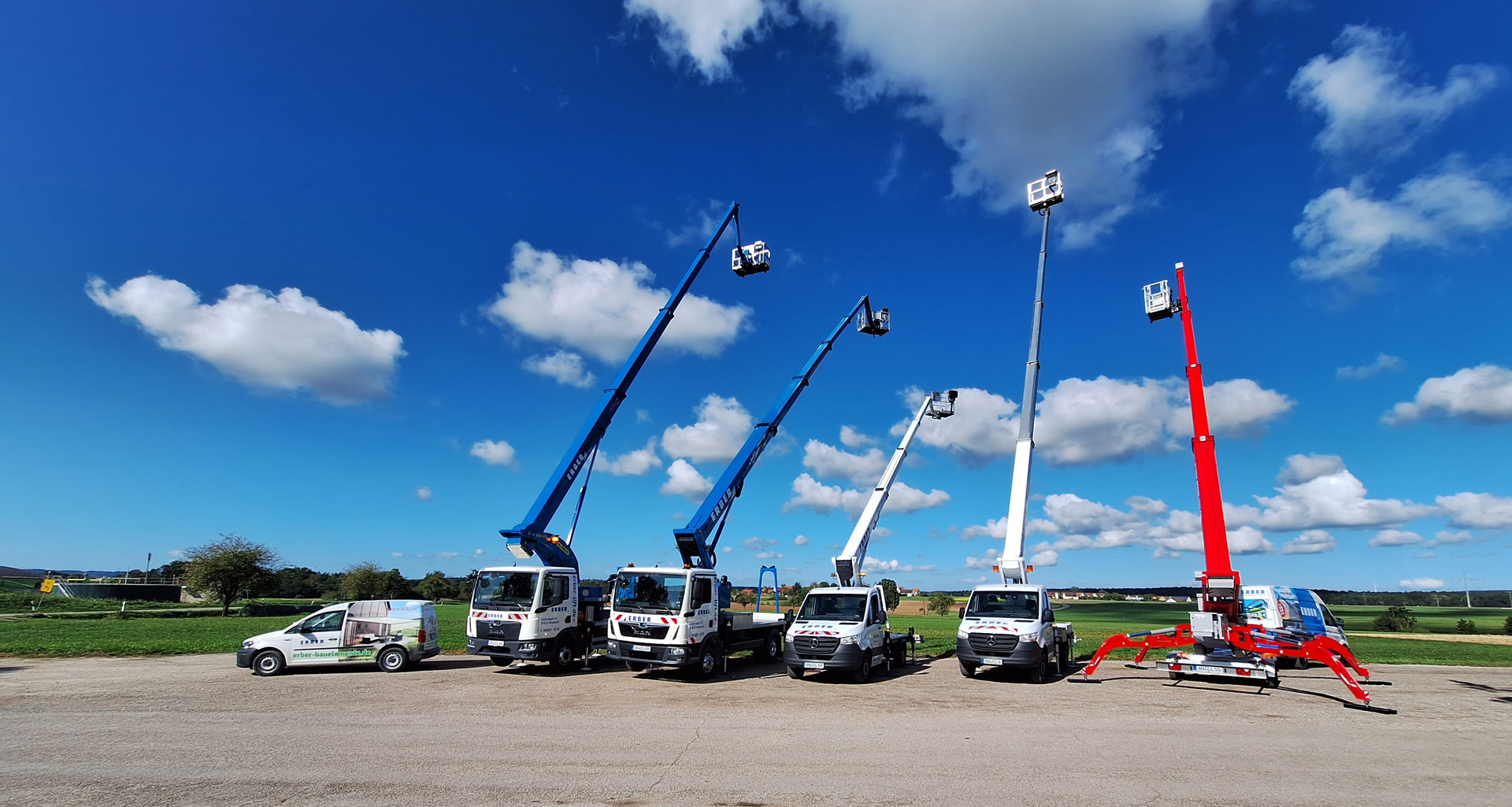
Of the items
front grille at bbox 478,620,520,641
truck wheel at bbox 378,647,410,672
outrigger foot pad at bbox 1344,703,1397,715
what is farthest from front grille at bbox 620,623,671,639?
outrigger foot pad at bbox 1344,703,1397,715

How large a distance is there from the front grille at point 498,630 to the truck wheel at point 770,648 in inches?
272

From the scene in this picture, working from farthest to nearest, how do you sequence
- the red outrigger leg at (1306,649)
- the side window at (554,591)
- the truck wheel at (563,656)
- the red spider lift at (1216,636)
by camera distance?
the truck wheel at (563,656) < the side window at (554,591) < the red spider lift at (1216,636) < the red outrigger leg at (1306,649)

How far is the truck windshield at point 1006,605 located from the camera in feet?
58.0

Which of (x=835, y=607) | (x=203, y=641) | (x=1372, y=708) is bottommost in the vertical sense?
(x=203, y=641)

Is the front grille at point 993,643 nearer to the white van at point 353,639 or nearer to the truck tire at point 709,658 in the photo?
the truck tire at point 709,658

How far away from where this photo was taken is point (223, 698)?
13.9 metres

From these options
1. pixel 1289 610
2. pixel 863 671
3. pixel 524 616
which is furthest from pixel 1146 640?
pixel 524 616

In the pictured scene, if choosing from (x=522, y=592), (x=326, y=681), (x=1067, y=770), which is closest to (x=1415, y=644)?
(x=1067, y=770)

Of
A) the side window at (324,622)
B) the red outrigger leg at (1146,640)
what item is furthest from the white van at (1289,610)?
the side window at (324,622)

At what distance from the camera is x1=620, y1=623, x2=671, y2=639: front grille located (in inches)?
664

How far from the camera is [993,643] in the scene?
17.2 metres

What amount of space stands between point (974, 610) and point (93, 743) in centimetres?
1683

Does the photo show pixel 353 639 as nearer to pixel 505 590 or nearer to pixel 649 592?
pixel 505 590

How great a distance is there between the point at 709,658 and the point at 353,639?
9.21 m
